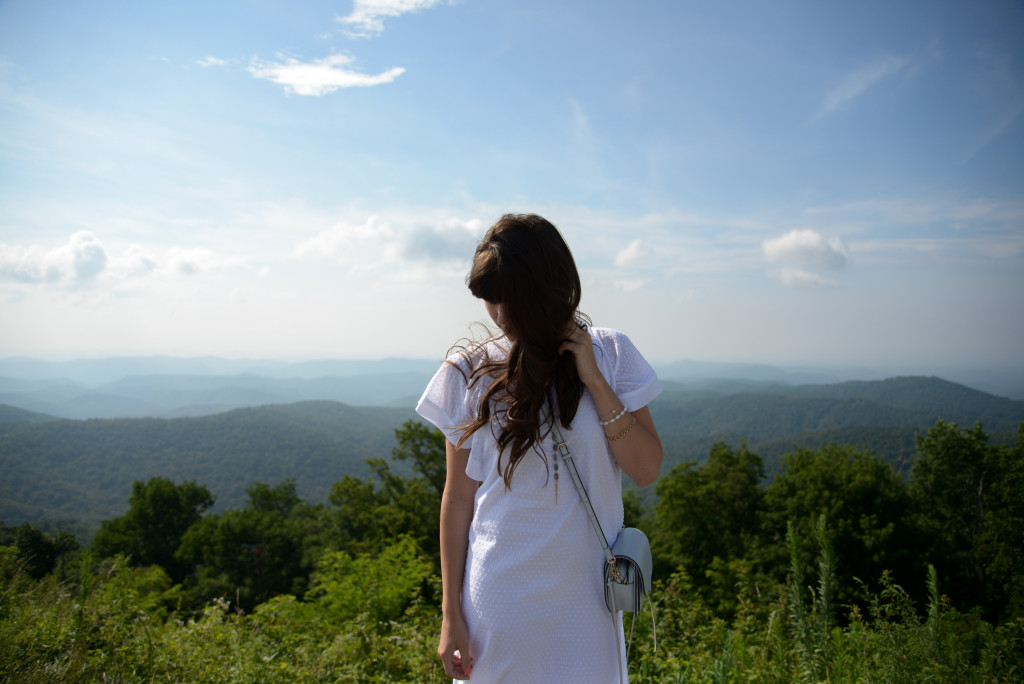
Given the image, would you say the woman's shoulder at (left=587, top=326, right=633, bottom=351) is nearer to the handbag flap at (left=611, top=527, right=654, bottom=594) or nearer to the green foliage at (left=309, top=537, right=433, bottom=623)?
the handbag flap at (left=611, top=527, right=654, bottom=594)

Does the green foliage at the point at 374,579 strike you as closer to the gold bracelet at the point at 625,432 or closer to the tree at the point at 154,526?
the gold bracelet at the point at 625,432

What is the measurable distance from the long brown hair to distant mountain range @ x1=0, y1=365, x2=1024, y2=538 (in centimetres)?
2545

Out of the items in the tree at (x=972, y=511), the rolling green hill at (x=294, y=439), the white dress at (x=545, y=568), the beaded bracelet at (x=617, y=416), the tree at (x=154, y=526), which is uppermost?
the beaded bracelet at (x=617, y=416)

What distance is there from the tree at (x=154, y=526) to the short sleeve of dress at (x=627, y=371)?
38.7 metres

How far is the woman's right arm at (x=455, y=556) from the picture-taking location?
4.53 ft

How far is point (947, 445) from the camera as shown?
886 inches

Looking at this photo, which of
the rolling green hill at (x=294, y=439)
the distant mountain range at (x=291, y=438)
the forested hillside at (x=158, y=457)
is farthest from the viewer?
the rolling green hill at (x=294, y=439)

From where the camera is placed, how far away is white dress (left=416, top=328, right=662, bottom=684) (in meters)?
1.33

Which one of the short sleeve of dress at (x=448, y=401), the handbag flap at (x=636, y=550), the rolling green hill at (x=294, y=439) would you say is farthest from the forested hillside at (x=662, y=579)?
the rolling green hill at (x=294, y=439)

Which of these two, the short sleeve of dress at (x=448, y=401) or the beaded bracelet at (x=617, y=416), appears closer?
the beaded bracelet at (x=617, y=416)

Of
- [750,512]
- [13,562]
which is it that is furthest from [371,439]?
[13,562]

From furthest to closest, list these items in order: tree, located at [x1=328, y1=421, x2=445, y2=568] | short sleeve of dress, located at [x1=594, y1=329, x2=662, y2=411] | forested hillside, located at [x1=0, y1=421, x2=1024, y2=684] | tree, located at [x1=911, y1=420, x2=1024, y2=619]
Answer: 1. tree, located at [x1=328, y1=421, x2=445, y2=568]
2. tree, located at [x1=911, y1=420, x2=1024, y2=619]
3. forested hillside, located at [x1=0, y1=421, x2=1024, y2=684]
4. short sleeve of dress, located at [x1=594, y1=329, x2=662, y2=411]

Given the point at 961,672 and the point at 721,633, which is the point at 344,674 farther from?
the point at 961,672

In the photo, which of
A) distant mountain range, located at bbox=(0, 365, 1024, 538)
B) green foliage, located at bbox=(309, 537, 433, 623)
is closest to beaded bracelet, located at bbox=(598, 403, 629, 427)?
green foliage, located at bbox=(309, 537, 433, 623)
